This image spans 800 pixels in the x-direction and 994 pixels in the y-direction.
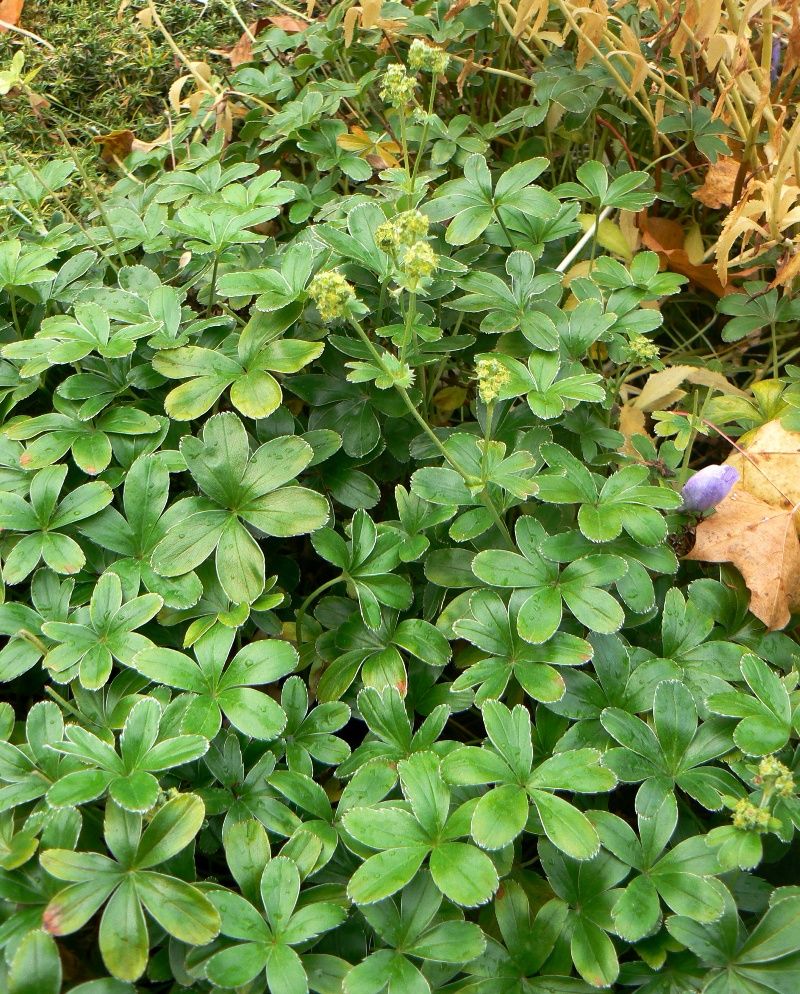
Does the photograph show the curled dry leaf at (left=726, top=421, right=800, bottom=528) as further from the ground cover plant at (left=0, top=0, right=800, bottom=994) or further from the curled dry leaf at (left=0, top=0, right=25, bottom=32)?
the curled dry leaf at (left=0, top=0, right=25, bottom=32)

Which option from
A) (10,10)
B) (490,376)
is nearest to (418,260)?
(490,376)

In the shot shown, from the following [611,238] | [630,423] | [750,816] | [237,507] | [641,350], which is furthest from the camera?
[611,238]

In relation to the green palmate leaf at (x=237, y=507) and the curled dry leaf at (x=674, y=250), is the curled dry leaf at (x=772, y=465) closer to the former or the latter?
the curled dry leaf at (x=674, y=250)

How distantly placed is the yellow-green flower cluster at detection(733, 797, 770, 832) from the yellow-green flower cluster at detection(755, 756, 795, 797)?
3 cm

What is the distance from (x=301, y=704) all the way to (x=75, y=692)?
0.30m

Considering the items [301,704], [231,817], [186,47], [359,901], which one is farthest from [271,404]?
[186,47]

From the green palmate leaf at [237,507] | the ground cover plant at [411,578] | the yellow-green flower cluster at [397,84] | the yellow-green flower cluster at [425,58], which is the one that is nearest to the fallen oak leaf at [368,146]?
the ground cover plant at [411,578]

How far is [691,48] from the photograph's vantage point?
179cm

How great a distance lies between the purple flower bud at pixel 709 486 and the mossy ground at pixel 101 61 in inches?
74.1

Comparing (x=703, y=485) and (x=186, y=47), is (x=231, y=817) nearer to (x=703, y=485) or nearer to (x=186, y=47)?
(x=703, y=485)

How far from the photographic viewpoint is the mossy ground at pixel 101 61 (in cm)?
243

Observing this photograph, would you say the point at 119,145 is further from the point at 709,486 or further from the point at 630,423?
the point at 709,486

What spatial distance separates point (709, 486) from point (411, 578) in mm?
459

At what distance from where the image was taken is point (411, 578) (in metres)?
1.33
